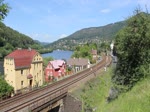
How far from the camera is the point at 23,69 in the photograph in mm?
41062

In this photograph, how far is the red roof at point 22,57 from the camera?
40031 mm

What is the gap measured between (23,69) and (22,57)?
2.04 metres

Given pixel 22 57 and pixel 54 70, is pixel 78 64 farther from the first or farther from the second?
pixel 22 57

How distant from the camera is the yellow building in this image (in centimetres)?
3912

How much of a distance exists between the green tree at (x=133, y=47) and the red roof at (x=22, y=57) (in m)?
25.2

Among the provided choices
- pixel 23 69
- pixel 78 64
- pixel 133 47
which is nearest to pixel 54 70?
pixel 78 64

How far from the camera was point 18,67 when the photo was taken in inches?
1560

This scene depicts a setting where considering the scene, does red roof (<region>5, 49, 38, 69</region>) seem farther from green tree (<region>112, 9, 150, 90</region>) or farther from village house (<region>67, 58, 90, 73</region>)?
green tree (<region>112, 9, 150, 90</region>)

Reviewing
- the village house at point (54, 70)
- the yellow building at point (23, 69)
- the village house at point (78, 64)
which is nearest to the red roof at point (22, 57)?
the yellow building at point (23, 69)

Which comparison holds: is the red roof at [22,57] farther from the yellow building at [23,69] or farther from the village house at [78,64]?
the village house at [78,64]

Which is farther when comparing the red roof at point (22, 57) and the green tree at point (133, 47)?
the red roof at point (22, 57)

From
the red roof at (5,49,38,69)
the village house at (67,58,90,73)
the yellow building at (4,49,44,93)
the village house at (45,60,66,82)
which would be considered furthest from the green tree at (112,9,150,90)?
the village house at (67,58,90,73)

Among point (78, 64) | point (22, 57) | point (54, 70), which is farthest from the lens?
point (78, 64)

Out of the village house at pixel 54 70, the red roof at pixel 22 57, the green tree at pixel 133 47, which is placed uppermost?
the green tree at pixel 133 47
